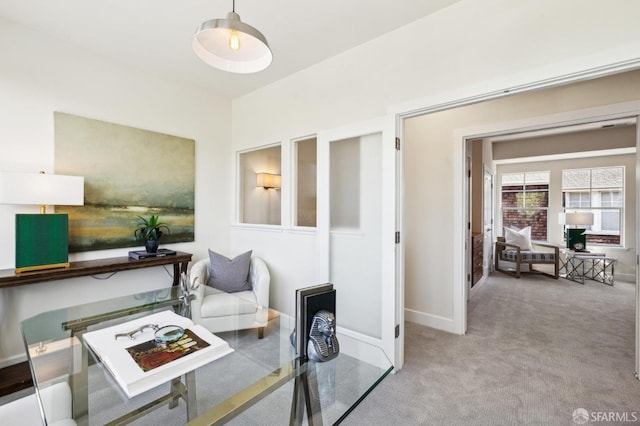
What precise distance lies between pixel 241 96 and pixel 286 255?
2183 millimetres

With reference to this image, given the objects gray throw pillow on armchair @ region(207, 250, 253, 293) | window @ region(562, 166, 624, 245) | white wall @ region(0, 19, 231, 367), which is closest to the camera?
white wall @ region(0, 19, 231, 367)

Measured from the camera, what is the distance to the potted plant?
2.89m

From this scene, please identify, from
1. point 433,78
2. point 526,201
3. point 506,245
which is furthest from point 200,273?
point 526,201

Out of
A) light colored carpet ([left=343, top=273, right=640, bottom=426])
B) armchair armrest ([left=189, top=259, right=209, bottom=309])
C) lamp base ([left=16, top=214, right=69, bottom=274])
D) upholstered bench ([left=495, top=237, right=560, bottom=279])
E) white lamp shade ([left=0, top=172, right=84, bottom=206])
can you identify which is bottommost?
light colored carpet ([left=343, top=273, right=640, bottom=426])

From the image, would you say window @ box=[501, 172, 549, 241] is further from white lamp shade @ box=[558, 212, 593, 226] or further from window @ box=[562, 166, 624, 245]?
white lamp shade @ box=[558, 212, 593, 226]

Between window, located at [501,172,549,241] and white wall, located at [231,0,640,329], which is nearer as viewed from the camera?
white wall, located at [231,0,640,329]

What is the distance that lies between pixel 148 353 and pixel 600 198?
8195mm

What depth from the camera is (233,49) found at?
1528 mm

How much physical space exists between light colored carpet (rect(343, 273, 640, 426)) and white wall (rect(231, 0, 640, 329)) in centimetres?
59

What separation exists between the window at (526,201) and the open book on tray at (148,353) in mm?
7676

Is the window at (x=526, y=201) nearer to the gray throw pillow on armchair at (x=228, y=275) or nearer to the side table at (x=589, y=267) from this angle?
the side table at (x=589, y=267)

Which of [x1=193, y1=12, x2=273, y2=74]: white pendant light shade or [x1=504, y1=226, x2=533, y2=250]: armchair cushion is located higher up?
[x1=193, y1=12, x2=273, y2=74]: white pendant light shade

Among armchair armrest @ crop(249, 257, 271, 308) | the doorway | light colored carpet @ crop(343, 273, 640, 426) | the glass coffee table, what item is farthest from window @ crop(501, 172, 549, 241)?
the glass coffee table

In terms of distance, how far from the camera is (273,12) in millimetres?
2166
